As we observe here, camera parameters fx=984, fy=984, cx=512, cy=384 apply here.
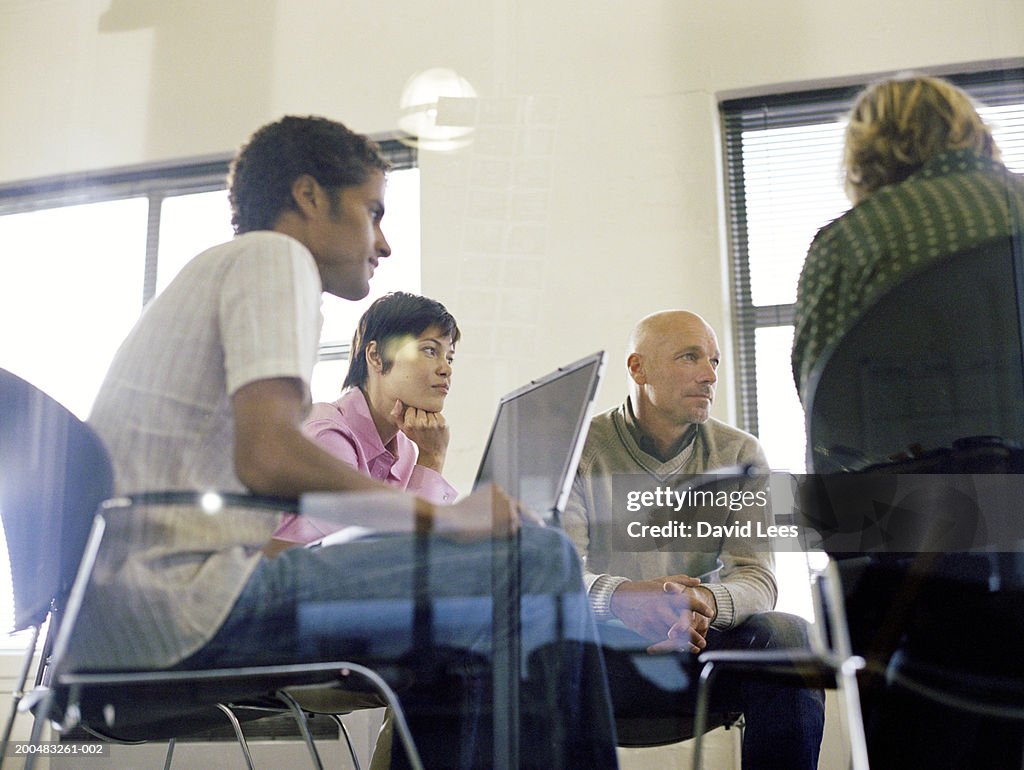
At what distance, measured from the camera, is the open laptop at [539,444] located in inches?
53.4

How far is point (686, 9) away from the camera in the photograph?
1.59m

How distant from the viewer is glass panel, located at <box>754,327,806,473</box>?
1.41 meters

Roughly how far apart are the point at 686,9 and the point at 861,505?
828 millimetres

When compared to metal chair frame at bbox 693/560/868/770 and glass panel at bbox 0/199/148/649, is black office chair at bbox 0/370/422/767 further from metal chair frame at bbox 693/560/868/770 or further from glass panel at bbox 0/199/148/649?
metal chair frame at bbox 693/560/868/770

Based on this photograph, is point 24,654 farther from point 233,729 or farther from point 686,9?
point 686,9

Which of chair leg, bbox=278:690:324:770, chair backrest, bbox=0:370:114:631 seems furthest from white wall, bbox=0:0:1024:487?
chair backrest, bbox=0:370:114:631

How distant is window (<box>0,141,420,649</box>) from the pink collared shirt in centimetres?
3

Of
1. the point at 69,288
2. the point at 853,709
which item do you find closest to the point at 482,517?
the point at 853,709

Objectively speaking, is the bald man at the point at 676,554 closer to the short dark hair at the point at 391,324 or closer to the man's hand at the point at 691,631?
the man's hand at the point at 691,631

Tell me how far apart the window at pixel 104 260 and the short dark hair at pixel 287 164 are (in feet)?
0.09

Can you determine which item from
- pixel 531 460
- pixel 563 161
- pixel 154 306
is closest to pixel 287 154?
pixel 154 306

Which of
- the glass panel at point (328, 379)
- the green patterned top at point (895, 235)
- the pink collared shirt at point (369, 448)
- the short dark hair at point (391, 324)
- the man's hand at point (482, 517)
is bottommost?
the man's hand at point (482, 517)

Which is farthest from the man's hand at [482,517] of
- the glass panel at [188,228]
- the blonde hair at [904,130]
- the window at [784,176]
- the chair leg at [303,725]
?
the blonde hair at [904,130]

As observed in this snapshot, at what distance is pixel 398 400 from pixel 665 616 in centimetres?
49
